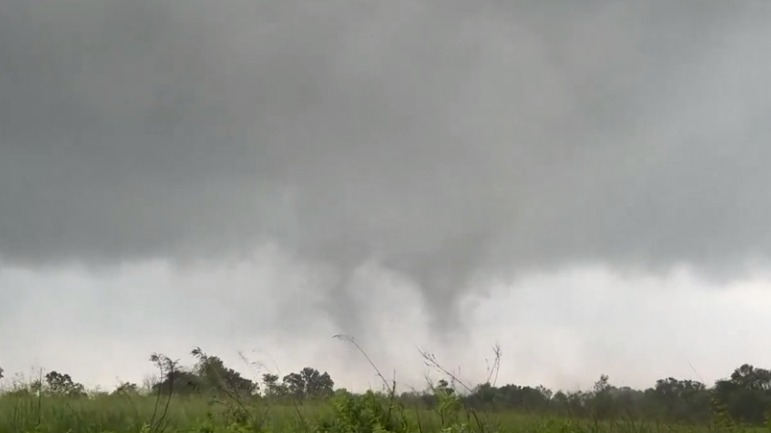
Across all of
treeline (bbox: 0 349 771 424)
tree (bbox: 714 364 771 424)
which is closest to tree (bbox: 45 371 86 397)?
treeline (bbox: 0 349 771 424)

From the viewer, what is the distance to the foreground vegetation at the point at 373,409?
9.91 m

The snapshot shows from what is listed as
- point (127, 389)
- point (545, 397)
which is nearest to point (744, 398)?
point (545, 397)

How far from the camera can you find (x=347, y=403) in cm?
980

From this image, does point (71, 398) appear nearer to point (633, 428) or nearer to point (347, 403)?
point (347, 403)

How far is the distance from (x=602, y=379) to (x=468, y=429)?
3011 mm

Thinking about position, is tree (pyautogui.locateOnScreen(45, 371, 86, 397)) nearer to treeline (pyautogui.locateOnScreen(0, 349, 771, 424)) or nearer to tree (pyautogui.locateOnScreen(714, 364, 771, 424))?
treeline (pyautogui.locateOnScreen(0, 349, 771, 424))

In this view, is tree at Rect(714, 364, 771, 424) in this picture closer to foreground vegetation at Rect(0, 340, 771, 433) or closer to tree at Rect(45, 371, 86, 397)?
foreground vegetation at Rect(0, 340, 771, 433)

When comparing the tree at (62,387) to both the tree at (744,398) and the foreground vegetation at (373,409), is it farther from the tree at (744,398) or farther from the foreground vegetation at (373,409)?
the tree at (744,398)

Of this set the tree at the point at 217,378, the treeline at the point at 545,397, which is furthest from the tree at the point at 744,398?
the tree at the point at 217,378

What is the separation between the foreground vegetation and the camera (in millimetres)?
9914

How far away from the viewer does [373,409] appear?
9.77 m

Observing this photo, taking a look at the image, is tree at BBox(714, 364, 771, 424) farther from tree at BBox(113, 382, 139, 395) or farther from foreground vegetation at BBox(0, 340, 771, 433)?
tree at BBox(113, 382, 139, 395)

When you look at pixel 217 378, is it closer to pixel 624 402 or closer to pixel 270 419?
pixel 270 419

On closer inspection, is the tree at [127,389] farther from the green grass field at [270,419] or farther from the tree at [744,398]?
the tree at [744,398]
